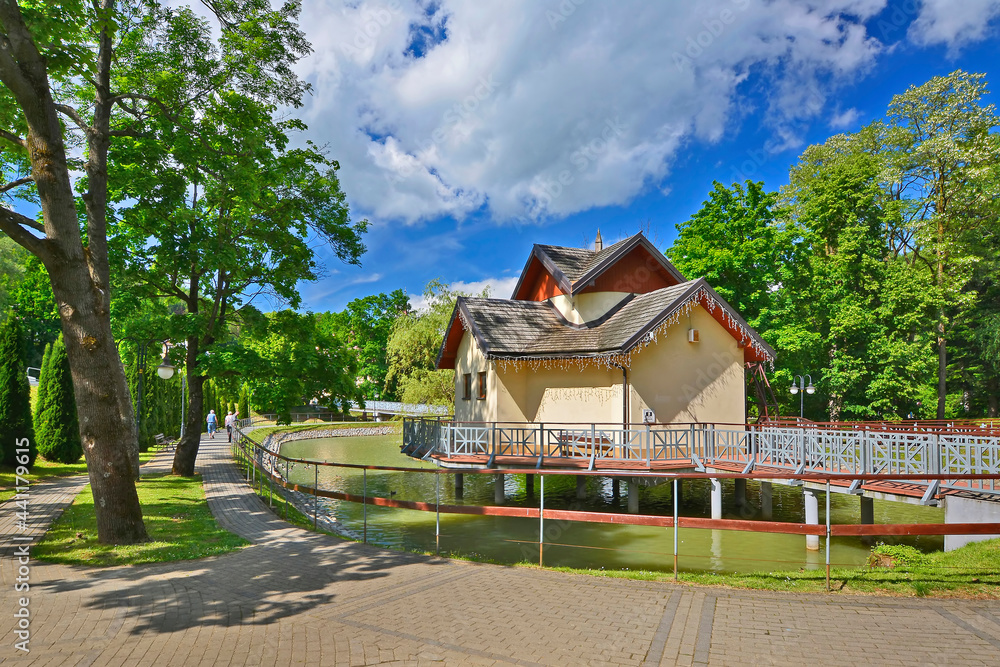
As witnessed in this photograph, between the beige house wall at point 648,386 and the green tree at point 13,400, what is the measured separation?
47.6ft

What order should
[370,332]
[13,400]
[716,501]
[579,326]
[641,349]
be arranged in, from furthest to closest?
1. [370,332]
2. [579,326]
3. [641,349]
4. [13,400]
5. [716,501]

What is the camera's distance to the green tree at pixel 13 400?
16.9 meters

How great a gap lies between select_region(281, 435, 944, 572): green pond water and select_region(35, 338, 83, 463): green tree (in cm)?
861

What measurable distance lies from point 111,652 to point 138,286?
1575 centimetres

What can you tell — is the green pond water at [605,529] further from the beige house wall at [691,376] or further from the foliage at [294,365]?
the foliage at [294,365]

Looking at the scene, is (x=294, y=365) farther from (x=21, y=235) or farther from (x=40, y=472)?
(x=21, y=235)

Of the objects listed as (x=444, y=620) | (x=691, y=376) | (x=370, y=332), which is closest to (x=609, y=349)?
(x=691, y=376)

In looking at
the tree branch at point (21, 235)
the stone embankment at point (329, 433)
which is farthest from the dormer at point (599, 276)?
the stone embankment at point (329, 433)

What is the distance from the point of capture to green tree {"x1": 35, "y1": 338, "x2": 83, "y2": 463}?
65.1 ft

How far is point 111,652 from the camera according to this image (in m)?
5.25

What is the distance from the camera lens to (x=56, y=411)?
777 inches

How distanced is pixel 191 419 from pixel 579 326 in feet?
46.0

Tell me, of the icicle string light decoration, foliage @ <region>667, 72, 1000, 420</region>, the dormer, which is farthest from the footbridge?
foliage @ <region>667, 72, 1000, 420</region>

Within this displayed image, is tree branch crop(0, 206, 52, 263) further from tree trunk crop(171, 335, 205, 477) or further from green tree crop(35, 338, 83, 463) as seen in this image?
green tree crop(35, 338, 83, 463)
